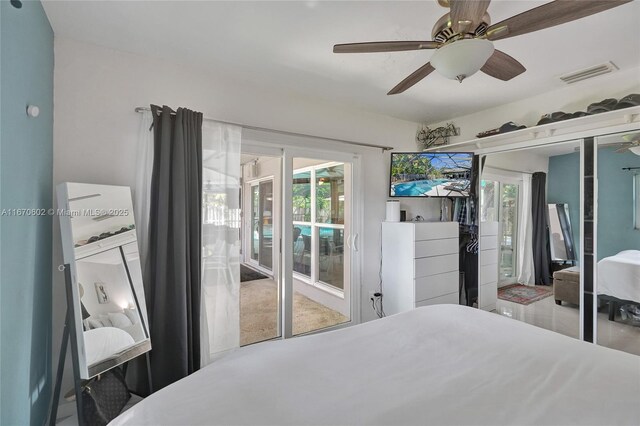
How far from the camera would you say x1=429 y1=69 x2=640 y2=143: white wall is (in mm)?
2275

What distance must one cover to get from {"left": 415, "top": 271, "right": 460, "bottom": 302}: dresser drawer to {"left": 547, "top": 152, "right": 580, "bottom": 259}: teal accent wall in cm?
108

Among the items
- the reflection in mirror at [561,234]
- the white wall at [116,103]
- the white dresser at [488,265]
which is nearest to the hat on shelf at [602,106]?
the reflection in mirror at [561,234]

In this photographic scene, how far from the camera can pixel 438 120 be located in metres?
3.50

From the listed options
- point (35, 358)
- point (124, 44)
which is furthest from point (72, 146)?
point (35, 358)

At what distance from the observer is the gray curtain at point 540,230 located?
9.02 feet

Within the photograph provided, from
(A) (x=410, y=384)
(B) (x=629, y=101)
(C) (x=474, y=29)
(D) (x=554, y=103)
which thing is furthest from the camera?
(D) (x=554, y=103)

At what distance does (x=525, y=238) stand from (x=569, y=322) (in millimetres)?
831

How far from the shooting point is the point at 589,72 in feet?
7.36

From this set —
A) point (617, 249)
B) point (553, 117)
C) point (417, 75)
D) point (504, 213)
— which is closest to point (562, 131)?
point (553, 117)

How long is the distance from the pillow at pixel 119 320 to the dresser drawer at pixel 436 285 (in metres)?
2.40

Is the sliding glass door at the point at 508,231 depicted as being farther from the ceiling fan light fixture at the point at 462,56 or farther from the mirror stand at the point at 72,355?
the mirror stand at the point at 72,355

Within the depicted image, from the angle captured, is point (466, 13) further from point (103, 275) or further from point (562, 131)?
point (103, 275)

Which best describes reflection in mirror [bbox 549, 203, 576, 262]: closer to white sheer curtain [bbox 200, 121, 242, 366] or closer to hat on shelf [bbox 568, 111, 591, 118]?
hat on shelf [bbox 568, 111, 591, 118]

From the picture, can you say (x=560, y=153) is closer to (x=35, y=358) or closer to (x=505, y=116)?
(x=505, y=116)
